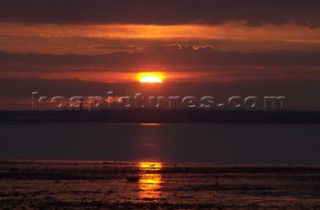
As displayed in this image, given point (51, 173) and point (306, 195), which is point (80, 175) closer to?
point (51, 173)

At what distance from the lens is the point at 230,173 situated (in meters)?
69.8

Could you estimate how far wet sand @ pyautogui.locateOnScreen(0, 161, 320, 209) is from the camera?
1828 inches

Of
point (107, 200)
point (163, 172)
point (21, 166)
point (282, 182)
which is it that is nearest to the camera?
point (107, 200)

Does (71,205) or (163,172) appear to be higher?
(163,172)

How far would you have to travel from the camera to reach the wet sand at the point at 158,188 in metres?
46.4

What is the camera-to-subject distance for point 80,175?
216 ft

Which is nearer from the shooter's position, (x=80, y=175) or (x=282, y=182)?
(x=282, y=182)

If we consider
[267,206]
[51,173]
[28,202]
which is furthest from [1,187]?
[267,206]

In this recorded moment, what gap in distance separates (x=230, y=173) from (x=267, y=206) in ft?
78.8

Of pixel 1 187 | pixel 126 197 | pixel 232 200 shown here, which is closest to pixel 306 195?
pixel 232 200

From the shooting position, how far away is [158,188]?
5534 cm

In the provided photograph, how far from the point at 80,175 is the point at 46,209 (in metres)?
22.3

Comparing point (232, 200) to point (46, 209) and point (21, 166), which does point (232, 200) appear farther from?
point (21, 166)

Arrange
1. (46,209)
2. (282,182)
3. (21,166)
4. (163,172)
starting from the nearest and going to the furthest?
1. (46,209)
2. (282,182)
3. (163,172)
4. (21,166)
